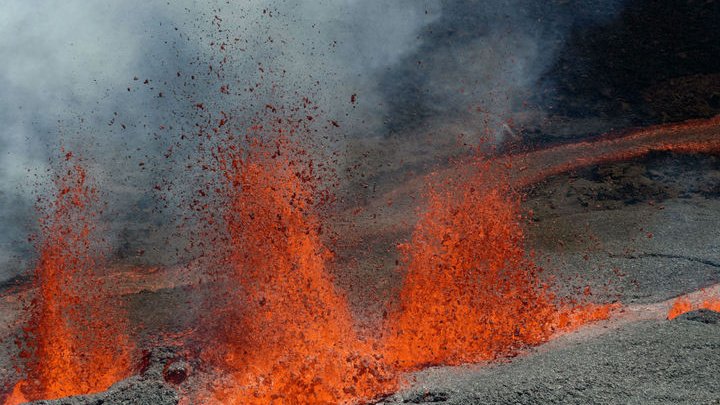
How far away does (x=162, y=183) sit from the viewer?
1309 cm

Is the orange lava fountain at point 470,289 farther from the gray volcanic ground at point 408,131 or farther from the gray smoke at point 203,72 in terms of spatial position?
the gray smoke at point 203,72

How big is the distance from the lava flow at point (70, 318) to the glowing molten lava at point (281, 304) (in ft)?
5.29

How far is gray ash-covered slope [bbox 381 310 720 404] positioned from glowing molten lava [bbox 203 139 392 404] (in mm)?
1041

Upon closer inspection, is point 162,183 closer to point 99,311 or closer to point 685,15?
point 99,311

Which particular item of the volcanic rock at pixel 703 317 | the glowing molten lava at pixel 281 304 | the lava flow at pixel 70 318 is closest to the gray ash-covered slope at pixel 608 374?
the volcanic rock at pixel 703 317

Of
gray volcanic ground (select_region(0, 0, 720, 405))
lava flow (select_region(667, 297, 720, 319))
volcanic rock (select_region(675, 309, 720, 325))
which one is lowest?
volcanic rock (select_region(675, 309, 720, 325))

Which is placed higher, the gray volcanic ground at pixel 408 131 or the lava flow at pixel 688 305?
the gray volcanic ground at pixel 408 131

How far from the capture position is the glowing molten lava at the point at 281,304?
8266 mm

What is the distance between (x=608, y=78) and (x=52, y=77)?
1198 centimetres

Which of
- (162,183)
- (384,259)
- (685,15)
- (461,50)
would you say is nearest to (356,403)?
(384,259)

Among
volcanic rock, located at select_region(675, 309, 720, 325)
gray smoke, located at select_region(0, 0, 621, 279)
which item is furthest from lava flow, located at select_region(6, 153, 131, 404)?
volcanic rock, located at select_region(675, 309, 720, 325)

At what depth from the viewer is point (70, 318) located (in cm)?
1020

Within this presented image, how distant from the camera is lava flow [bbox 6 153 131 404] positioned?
9.30 meters

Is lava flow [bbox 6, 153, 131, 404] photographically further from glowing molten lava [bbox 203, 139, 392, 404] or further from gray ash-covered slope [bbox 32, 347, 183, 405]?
glowing molten lava [bbox 203, 139, 392, 404]
